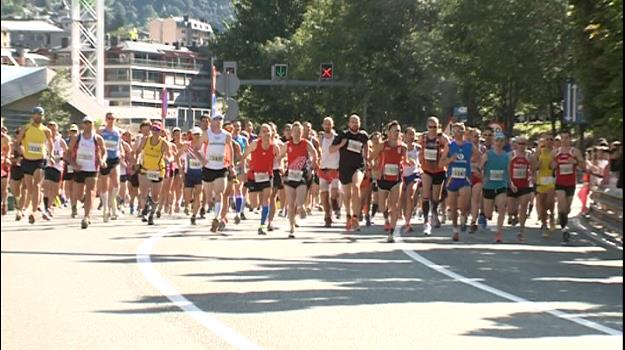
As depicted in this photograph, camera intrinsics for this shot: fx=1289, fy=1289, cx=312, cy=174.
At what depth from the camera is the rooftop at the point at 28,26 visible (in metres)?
2.72

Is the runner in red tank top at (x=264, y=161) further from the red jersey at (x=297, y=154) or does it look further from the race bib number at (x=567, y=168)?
the race bib number at (x=567, y=168)

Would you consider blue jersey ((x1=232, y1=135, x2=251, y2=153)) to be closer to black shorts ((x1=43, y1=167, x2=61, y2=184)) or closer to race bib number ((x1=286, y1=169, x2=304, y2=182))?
race bib number ((x1=286, y1=169, x2=304, y2=182))

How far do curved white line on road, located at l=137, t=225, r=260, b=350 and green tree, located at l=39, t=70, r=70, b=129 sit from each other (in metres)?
5.21

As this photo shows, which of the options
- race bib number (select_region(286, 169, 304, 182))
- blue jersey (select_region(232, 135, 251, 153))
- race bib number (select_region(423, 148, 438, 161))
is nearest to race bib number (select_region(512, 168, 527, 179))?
race bib number (select_region(423, 148, 438, 161))

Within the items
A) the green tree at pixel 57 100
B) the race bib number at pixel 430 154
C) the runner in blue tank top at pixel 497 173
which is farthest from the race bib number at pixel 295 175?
the green tree at pixel 57 100

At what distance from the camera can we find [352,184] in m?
22.8

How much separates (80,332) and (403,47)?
6396 centimetres

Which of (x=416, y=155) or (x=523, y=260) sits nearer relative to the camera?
(x=523, y=260)

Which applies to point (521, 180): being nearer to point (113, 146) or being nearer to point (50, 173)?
point (113, 146)

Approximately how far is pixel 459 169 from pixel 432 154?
615 mm

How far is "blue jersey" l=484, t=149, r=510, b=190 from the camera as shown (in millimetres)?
22375

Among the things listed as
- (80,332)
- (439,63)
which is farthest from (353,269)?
(439,63)

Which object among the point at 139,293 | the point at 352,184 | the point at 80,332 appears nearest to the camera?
the point at 80,332

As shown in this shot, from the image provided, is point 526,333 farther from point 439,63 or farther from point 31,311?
point 439,63
